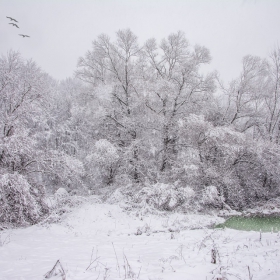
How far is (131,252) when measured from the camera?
584cm

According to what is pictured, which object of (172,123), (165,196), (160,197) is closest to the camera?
(165,196)

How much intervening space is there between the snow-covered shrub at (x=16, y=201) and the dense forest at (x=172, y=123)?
271cm

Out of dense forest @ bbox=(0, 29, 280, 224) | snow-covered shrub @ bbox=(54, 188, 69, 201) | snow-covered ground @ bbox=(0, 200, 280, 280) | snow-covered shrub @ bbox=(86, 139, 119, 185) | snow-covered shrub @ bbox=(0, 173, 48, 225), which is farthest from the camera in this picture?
dense forest @ bbox=(0, 29, 280, 224)

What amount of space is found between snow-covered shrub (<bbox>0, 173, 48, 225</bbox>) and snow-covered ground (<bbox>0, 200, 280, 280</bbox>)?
0.67m

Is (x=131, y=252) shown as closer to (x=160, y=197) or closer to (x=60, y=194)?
(x=160, y=197)

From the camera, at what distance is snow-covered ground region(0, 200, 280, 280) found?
12.4 feet

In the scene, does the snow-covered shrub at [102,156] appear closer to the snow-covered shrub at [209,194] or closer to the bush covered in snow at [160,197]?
the bush covered in snow at [160,197]

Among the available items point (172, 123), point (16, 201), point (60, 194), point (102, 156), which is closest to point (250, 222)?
point (172, 123)

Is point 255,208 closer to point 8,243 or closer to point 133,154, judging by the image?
point 133,154

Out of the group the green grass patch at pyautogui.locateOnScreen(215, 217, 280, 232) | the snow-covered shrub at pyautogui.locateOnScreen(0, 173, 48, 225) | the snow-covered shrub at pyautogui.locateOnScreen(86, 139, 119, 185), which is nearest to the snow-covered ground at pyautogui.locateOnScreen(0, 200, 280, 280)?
the snow-covered shrub at pyautogui.locateOnScreen(0, 173, 48, 225)

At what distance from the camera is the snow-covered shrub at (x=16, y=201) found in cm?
862

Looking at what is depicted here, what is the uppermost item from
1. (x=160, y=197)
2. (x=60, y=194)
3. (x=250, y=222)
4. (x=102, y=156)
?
(x=102, y=156)

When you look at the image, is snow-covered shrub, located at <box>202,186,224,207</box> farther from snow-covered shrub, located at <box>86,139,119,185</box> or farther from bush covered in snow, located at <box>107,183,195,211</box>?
snow-covered shrub, located at <box>86,139,119,185</box>

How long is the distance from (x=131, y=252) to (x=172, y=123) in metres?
10.6
